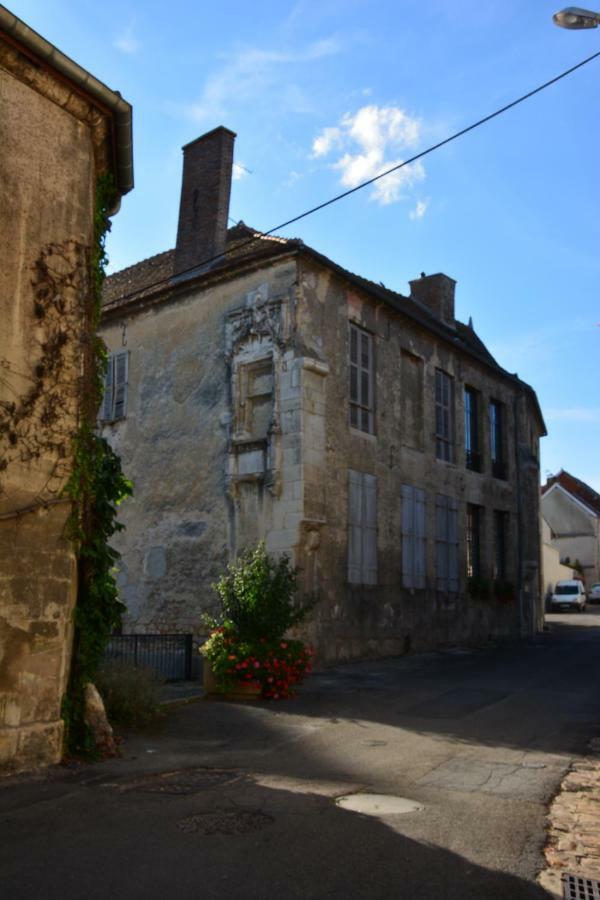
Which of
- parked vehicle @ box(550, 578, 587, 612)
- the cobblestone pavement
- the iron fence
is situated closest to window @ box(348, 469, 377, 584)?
the iron fence

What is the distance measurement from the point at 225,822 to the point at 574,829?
210 centimetres

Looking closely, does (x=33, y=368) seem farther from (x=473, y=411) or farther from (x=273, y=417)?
(x=473, y=411)

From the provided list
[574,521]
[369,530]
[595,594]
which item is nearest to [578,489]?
[574,521]

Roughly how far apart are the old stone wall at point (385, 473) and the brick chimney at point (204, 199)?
2.88 meters

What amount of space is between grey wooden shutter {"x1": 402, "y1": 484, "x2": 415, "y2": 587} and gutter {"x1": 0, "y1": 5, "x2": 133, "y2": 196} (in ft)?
32.7

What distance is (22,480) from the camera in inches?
264

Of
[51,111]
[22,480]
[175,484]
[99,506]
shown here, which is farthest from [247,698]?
[51,111]

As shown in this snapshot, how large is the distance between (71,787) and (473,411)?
16.6 meters

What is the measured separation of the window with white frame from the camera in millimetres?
18781

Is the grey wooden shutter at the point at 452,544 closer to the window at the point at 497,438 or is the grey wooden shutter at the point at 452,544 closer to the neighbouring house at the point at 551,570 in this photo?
the window at the point at 497,438

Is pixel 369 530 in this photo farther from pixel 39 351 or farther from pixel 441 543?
pixel 39 351

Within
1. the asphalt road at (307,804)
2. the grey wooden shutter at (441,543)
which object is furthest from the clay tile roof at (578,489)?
the asphalt road at (307,804)

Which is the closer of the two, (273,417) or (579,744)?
(579,744)

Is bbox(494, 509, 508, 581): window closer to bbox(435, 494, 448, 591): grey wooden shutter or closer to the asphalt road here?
bbox(435, 494, 448, 591): grey wooden shutter
